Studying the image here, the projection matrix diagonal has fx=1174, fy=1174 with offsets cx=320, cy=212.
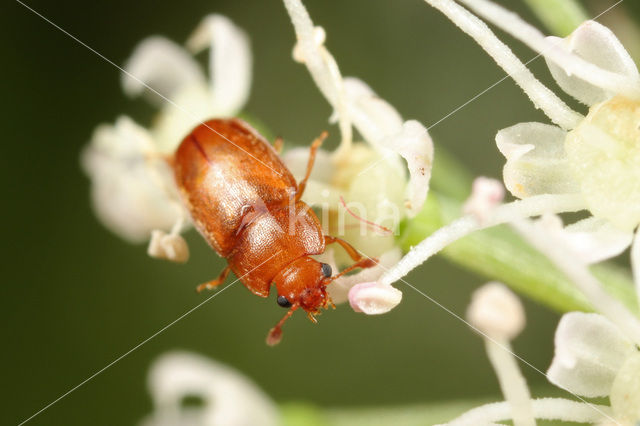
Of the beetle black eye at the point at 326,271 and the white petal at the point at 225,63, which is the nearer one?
the beetle black eye at the point at 326,271

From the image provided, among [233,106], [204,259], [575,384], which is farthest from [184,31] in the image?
[575,384]

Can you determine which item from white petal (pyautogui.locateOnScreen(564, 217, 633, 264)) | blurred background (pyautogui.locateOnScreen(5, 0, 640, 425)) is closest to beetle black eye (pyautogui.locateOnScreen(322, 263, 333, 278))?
white petal (pyautogui.locateOnScreen(564, 217, 633, 264))

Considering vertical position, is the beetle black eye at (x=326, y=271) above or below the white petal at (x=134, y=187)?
below

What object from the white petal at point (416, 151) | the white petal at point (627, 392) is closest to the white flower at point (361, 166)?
the white petal at point (416, 151)

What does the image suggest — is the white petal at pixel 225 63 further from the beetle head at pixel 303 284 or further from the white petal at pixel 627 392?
the white petal at pixel 627 392

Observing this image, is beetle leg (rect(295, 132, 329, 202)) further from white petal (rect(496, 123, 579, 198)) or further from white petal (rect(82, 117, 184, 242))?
white petal (rect(496, 123, 579, 198))
